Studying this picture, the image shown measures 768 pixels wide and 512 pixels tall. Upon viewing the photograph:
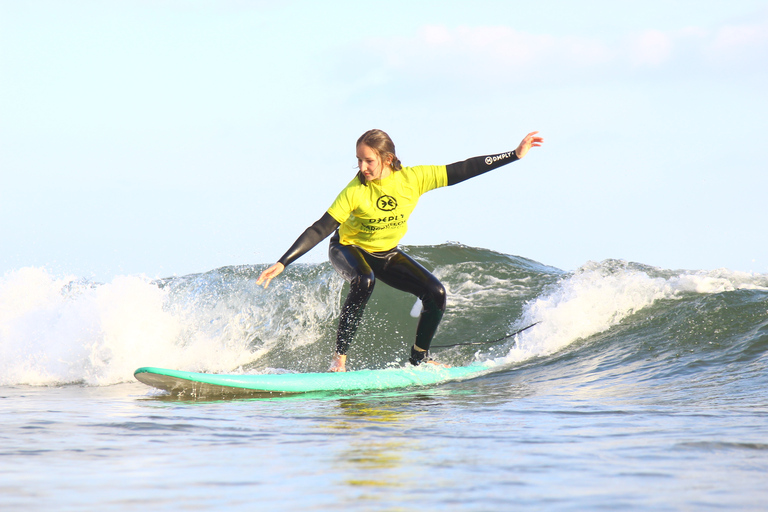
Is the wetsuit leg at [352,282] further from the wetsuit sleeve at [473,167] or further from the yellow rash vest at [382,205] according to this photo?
the wetsuit sleeve at [473,167]

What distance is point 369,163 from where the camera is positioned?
16.5 ft

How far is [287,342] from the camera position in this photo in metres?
8.60

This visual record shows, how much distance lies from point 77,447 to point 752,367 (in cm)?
477

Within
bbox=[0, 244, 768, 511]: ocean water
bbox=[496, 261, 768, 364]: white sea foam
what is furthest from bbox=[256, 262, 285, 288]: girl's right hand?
bbox=[496, 261, 768, 364]: white sea foam

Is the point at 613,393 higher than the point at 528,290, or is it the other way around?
the point at 528,290

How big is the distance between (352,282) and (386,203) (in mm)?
673

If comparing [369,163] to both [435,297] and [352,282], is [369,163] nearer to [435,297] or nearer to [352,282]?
[352,282]

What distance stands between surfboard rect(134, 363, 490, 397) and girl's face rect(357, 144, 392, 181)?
1.62 metres

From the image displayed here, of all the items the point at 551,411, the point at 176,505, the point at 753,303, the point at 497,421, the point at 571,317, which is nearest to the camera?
the point at 176,505

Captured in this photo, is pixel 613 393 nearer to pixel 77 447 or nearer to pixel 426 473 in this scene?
pixel 426 473

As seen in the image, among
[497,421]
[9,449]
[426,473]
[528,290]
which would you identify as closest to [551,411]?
[497,421]

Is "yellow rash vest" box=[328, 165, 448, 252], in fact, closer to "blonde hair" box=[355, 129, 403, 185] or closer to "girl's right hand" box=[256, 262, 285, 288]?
"blonde hair" box=[355, 129, 403, 185]

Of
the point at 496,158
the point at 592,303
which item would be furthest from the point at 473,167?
the point at 592,303

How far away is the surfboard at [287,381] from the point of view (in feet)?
16.0
